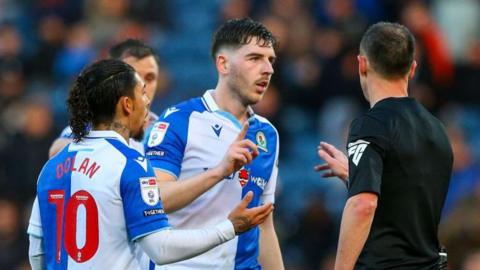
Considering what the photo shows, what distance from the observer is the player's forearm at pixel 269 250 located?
23.7ft

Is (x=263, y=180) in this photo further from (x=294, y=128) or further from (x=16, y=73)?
(x=16, y=73)

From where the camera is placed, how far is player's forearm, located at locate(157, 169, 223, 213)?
632cm

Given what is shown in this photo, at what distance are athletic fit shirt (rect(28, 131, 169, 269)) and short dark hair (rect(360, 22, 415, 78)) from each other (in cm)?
148

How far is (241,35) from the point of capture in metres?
7.17

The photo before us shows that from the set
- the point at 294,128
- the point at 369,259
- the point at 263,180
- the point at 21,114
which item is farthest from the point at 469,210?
the point at 21,114

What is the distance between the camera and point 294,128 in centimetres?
1390

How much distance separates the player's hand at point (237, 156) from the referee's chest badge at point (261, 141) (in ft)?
2.89

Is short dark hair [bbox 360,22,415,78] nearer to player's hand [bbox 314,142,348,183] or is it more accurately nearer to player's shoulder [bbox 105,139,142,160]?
player's hand [bbox 314,142,348,183]

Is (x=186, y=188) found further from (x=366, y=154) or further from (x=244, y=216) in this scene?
(x=366, y=154)

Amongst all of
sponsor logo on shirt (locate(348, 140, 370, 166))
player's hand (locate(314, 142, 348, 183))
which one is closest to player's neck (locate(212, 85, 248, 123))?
player's hand (locate(314, 142, 348, 183))

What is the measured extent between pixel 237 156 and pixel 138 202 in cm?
80

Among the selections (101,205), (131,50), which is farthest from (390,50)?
(131,50)

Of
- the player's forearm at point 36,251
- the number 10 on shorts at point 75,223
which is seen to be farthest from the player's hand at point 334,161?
the player's forearm at point 36,251

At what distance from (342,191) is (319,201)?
2.48ft
